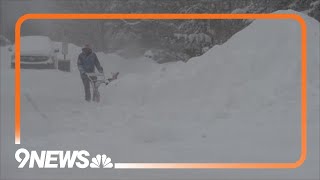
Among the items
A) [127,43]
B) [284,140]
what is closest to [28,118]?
[284,140]

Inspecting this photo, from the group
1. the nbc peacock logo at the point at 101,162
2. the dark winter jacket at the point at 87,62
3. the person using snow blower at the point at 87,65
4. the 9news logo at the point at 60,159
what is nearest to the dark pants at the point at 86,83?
the person using snow blower at the point at 87,65

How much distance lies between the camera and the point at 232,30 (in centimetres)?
1673

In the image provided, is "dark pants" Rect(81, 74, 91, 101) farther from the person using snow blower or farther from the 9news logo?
the 9news logo

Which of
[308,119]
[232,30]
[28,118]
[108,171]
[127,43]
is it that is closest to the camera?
[108,171]

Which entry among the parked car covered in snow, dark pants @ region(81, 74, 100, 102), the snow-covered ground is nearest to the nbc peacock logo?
the snow-covered ground

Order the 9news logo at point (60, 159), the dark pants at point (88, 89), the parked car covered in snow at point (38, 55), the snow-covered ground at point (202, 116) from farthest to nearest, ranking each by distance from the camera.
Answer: the parked car covered in snow at point (38, 55)
the dark pants at point (88, 89)
the snow-covered ground at point (202, 116)
the 9news logo at point (60, 159)

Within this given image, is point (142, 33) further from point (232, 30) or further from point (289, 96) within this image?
point (289, 96)

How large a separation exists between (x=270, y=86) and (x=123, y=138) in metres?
2.33

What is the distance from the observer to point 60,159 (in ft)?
19.5

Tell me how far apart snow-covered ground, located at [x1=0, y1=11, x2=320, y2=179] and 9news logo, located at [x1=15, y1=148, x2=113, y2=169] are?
119 millimetres

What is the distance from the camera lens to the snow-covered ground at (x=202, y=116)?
619 cm

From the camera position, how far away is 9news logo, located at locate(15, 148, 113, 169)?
5.81 m

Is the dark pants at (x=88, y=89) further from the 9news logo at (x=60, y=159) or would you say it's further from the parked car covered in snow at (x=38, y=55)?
the parked car covered in snow at (x=38, y=55)

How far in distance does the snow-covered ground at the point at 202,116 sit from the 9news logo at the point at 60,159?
0.12 m
